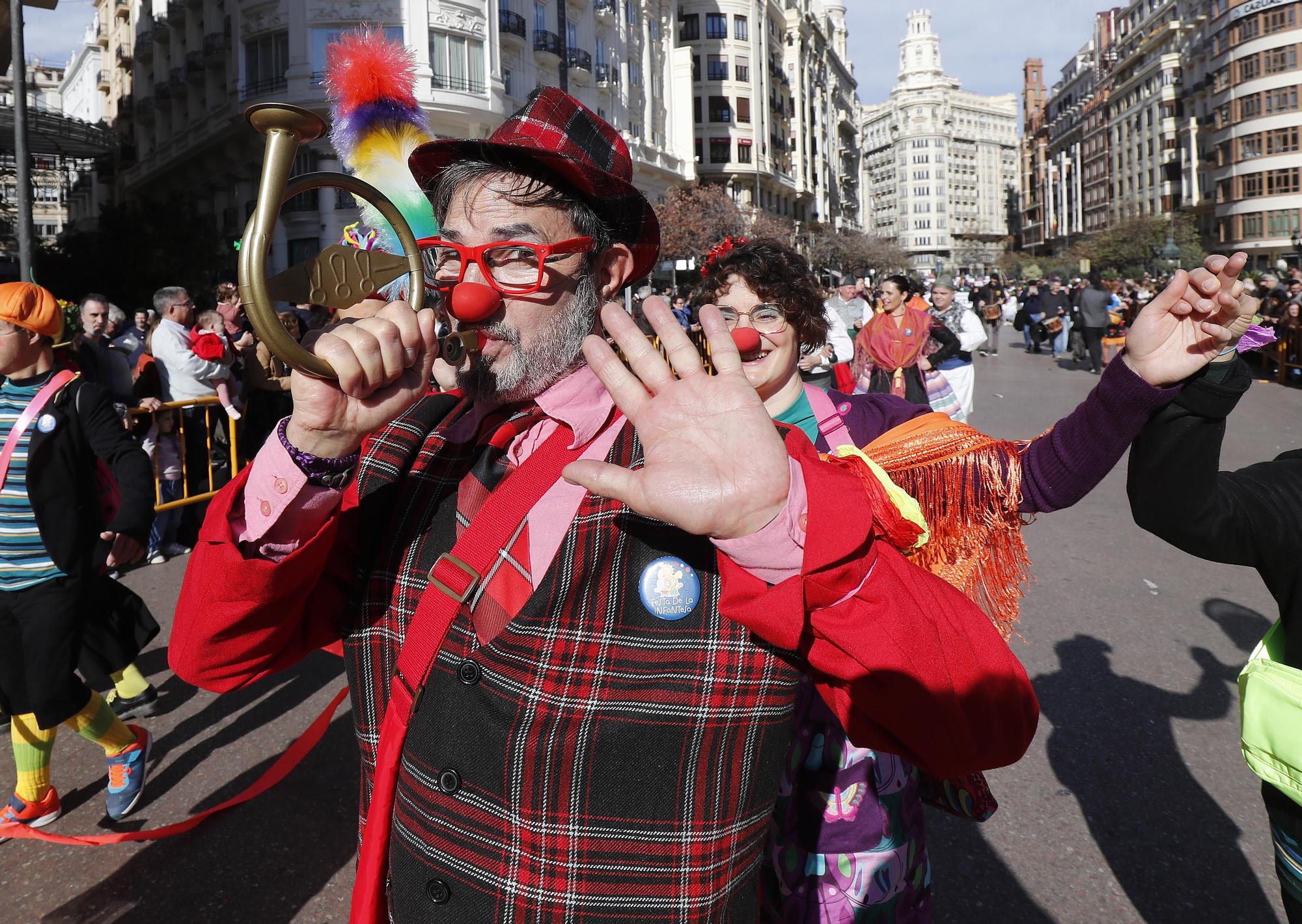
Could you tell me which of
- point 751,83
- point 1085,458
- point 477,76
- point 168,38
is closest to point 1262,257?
point 751,83

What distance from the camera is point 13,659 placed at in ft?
10.9

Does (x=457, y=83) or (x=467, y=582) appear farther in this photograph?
(x=457, y=83)

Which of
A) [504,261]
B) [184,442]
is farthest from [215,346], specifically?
[504,261]

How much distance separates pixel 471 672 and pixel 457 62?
102ft

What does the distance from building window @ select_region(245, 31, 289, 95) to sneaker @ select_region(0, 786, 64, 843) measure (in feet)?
92.4

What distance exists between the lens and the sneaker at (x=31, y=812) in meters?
3.44

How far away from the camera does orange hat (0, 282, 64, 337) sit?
328cm

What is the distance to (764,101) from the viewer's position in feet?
198

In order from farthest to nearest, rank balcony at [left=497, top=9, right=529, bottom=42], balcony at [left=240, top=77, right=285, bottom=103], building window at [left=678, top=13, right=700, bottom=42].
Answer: building window at [left=678, top=13, right=700, bottom=42] → balcony at [left=497, top=9, right=529, bottom=42] → balcony at [left=240, top=77, right=285, bottom=103]

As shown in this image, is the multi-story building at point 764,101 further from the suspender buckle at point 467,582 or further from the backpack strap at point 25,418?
the suspender buckle at point 467,582

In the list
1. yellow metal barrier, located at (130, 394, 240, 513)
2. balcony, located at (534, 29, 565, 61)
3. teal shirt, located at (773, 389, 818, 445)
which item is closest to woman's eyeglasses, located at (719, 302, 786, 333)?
teal shirt, located at (773, 389, 818, 445)

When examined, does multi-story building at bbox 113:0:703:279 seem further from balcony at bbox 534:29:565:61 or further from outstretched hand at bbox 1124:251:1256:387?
outstretched hand at bbox 1124:251:1256:387

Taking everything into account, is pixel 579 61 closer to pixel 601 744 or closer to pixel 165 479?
pixel 165 479

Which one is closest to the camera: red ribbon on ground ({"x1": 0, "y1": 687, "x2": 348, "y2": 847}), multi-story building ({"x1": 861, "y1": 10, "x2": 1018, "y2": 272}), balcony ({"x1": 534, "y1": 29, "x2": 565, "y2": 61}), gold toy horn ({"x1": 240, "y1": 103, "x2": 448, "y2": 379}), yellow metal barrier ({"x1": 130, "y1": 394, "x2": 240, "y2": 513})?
gold toy horn ({"x1": 240, "y1": 103, "x2": 448, "y2": 379})
